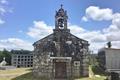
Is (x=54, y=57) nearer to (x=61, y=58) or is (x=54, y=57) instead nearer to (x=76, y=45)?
(x=61, y=58)

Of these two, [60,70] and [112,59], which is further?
[112,59]

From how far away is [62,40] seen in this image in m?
27.0

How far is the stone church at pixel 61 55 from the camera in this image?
2653cm

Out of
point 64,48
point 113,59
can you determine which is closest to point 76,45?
point 64,48

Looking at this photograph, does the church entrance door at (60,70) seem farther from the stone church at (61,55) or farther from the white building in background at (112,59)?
the white building in background at (112,59)

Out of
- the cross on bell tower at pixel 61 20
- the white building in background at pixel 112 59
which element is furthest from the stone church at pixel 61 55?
the white building in background at pixel 112 59

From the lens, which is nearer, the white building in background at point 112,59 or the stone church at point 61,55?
the stone church at point 61,55

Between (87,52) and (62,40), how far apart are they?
3.29 m

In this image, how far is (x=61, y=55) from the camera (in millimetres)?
26719

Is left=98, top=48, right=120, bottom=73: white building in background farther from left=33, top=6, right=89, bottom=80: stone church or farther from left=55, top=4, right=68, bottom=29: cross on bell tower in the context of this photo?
left=55, top=4, right=68, bottom=29: cross on bell tower

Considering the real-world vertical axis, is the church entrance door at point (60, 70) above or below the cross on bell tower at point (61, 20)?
below

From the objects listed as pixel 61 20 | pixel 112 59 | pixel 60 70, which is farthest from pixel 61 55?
pixel 112 59

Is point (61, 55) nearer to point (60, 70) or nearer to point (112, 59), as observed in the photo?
point (60, 70)

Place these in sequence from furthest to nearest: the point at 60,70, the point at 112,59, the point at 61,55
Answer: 1. the point at 112,59
2. the point at 61,55
3. the point at 60,70
